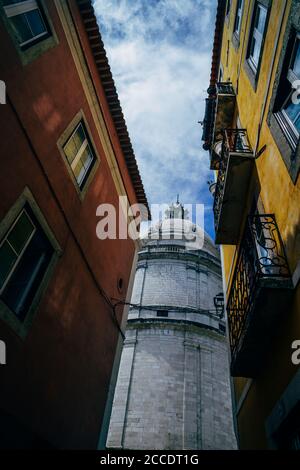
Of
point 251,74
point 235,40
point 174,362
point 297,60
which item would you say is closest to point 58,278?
point 297,60

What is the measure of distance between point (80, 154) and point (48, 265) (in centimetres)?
308

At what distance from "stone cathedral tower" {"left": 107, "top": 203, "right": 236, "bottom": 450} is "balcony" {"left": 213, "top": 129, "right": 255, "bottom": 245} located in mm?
7665

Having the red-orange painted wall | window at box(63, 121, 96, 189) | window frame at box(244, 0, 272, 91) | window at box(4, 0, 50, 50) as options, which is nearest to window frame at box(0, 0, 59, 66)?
window at box(4, 0, 50, 50)

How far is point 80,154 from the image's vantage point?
7867 mm

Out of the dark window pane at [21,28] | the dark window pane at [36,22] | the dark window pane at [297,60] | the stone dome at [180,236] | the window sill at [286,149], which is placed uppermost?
the stone dome at [180,236]

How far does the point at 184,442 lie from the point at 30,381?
15.4 m

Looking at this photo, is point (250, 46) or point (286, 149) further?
point (250, 46)

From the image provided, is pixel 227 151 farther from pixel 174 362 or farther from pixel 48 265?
pixel 174 362

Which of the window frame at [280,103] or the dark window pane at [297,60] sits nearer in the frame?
the window frame at [280,103]

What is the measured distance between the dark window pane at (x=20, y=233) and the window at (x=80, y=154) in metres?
2.04

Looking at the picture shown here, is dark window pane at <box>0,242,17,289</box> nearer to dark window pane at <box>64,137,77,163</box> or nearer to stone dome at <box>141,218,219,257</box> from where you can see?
dark window pane at <box>64,137,77,163</box>

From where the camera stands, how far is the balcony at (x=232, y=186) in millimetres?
7121

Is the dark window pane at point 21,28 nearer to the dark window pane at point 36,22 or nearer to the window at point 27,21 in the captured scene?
the window at point 27,21

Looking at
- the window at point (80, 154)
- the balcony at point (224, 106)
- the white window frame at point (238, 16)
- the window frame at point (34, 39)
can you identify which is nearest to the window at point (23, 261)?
the window at point (80, 154)
